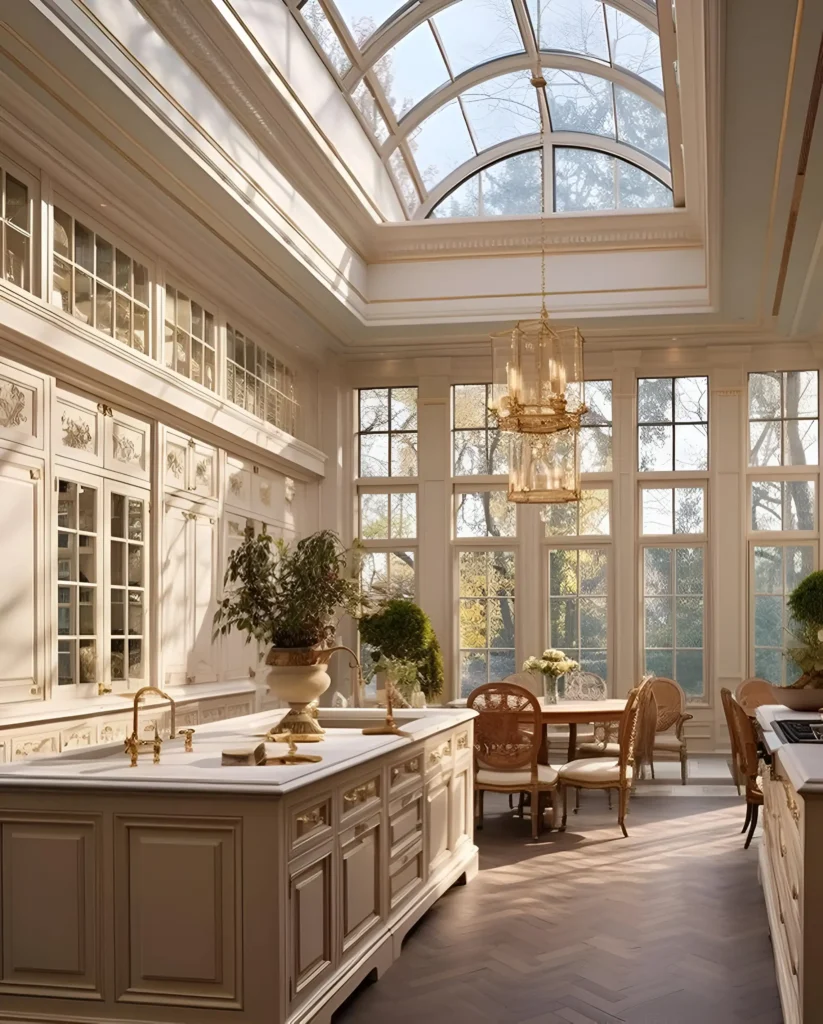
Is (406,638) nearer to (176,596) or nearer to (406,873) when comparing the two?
(176,596)

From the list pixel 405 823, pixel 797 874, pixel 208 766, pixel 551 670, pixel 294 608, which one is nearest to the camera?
pixel 797 874

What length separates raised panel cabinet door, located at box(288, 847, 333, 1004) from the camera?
3.74 m

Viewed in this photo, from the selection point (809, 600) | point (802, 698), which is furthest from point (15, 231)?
point (809, 600)

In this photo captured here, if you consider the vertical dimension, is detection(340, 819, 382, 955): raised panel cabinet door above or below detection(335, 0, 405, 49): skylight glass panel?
below

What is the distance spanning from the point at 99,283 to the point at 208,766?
4338mm

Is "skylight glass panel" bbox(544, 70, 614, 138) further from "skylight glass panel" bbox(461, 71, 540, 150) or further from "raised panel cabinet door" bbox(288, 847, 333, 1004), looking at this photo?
"raised panel cabinet door" bbox(288, 847, 333, 1004)

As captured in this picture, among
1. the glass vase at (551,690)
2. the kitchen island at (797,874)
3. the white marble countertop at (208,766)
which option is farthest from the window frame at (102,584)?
the kitchen island at (797,874)

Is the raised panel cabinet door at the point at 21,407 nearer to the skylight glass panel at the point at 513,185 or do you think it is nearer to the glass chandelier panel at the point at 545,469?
the glass chandelier panel at the point at 545,469

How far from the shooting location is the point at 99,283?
752 cm

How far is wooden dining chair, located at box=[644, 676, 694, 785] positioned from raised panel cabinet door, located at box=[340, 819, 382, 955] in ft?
17.2

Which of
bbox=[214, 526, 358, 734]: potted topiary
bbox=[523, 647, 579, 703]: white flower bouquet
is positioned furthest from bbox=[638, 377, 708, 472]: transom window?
bbox=[214, 526, 358, 734]: potted topiary

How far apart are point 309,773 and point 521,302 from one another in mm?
8105

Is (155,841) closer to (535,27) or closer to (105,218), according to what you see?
(105,218)

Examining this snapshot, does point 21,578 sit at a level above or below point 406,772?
above
